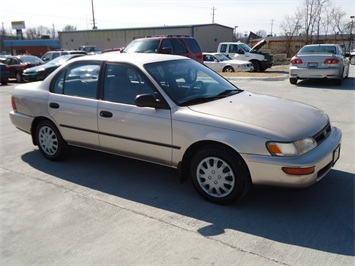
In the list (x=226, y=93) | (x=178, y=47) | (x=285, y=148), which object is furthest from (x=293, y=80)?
(x=285, y=148)

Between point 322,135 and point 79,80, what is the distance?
319cm

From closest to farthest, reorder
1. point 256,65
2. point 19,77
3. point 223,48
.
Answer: point 19,77
point 256,65
point 223,48

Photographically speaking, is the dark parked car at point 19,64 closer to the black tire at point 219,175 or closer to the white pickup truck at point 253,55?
the white pickup truck at point 253,55

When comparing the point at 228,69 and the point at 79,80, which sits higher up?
the point at 79,80

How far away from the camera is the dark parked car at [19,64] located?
1916 centimetres

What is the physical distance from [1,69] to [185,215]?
57.9ft

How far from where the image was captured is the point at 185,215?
11.5 ft

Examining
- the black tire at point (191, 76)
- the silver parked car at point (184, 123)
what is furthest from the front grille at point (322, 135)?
the black tire at point (191, 76)

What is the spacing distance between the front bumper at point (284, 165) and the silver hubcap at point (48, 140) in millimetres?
2993

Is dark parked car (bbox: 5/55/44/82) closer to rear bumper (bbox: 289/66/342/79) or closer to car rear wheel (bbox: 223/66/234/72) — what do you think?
car rear wheel (bbox: 223/66/234/72)

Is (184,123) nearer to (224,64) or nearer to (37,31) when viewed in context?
(224,64)

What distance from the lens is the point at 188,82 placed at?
4359 mm

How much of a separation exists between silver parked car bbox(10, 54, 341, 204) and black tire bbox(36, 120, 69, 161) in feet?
0.05

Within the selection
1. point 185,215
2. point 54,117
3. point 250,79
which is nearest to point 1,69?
point 250,79
